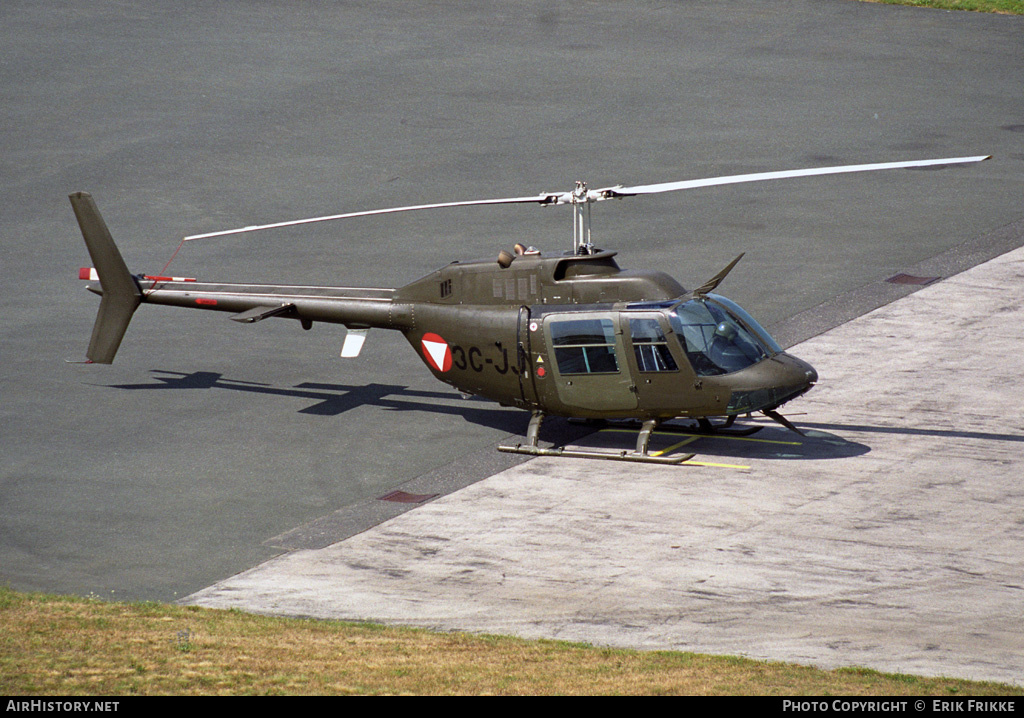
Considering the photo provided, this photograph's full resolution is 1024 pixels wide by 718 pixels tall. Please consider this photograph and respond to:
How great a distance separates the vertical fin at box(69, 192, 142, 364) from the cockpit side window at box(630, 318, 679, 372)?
1011 centimetres

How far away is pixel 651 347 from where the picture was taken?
21.4m

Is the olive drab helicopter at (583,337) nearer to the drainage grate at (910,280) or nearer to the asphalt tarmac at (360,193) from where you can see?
the asphalt tarmac at (360,193)

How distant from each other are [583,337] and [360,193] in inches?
731

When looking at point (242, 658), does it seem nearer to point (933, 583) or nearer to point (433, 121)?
point (933, 583)

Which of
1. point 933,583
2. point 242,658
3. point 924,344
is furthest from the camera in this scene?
point 924,344

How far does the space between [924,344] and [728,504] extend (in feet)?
32.2

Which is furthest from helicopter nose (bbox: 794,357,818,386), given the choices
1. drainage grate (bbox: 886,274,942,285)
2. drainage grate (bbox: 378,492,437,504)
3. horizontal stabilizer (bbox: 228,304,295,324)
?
drainage grate (bbox: 886,274,942,285)

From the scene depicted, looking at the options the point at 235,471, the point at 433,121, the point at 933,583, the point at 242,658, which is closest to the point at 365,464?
the point at 235,471

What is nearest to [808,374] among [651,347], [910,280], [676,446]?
[651,347]

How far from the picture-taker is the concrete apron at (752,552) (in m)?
16.1

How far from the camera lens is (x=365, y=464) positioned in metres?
22.5

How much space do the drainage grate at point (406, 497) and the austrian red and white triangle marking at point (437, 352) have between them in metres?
2.96

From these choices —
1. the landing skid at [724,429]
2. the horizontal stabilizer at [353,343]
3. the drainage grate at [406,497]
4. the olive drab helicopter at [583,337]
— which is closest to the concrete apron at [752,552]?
the landing skid at [724,429]

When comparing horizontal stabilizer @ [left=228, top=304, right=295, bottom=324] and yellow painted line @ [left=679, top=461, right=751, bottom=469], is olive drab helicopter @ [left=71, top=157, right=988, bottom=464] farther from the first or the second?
yellow painted line @ [left=679, top=461, right=751, bottom=469]
